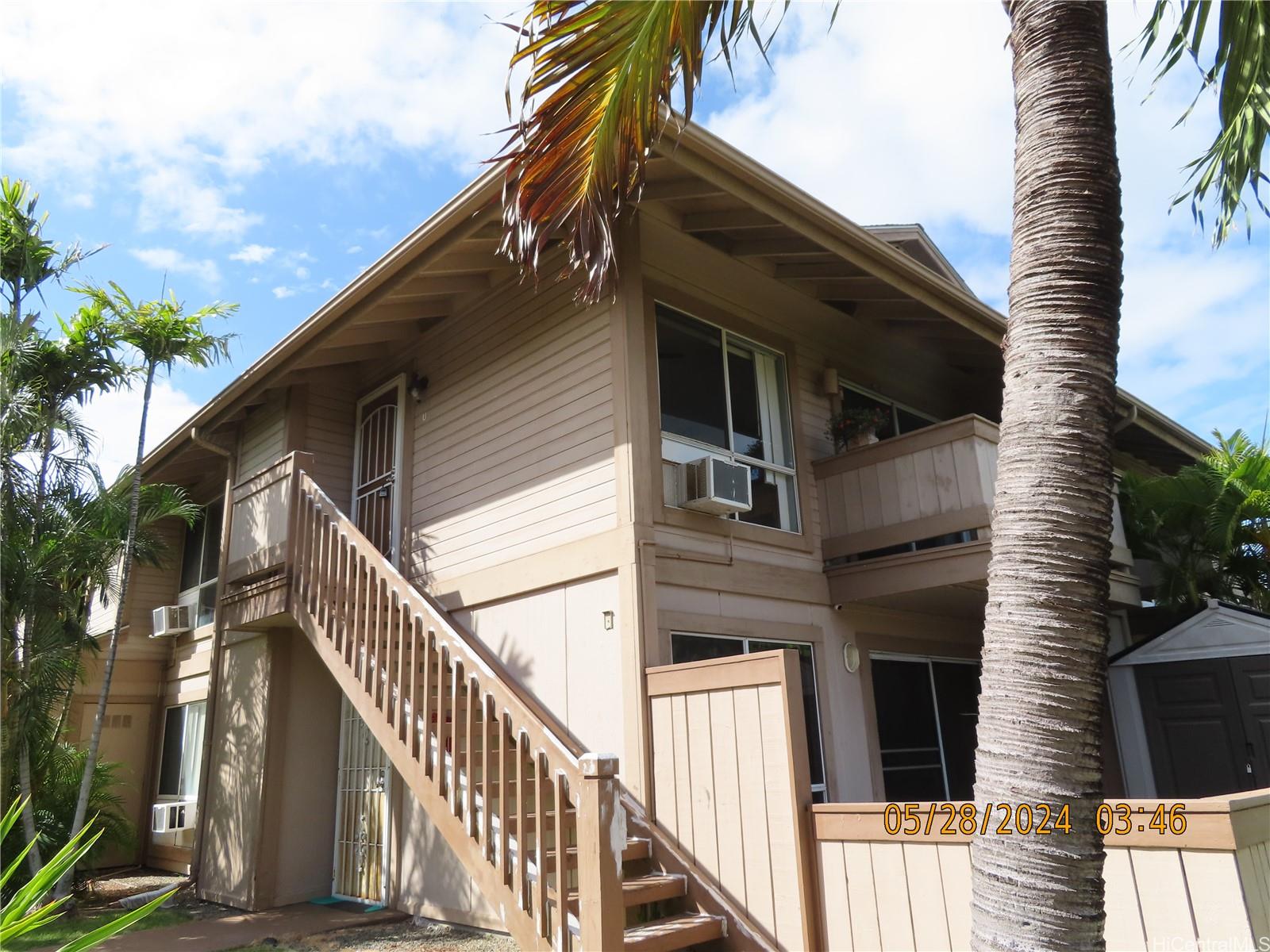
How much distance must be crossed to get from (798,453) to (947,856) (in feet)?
14.5

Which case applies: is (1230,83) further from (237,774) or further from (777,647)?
(237,774)

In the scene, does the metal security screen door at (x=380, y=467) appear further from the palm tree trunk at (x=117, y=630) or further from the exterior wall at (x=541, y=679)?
the palm tree trunk at (x=117, y=630)

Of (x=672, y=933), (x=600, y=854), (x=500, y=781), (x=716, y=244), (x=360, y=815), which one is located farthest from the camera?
(x=360, y=815)

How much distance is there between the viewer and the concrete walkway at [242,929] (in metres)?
7.08

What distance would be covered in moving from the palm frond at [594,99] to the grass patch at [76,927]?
7.01 meters

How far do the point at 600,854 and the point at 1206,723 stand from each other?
726 centimetres

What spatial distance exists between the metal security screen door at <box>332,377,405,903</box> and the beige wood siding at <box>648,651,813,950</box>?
3.77m

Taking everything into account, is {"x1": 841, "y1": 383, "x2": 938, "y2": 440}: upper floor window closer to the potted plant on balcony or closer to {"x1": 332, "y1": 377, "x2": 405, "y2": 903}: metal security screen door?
the potted plant on balcony

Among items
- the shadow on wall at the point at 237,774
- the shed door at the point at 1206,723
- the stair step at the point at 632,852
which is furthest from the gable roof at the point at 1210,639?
the shadow on wall at the point at 237,774

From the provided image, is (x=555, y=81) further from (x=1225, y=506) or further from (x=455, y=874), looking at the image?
(x=1225, y=506)

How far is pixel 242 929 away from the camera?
753 cm

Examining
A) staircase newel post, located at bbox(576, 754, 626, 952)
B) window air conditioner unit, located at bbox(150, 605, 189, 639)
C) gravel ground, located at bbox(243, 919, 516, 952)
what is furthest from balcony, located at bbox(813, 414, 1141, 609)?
window air conditioner unit, located at bbox(150, 605, 189, 639)

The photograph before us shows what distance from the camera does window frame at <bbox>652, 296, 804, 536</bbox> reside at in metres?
7.02
